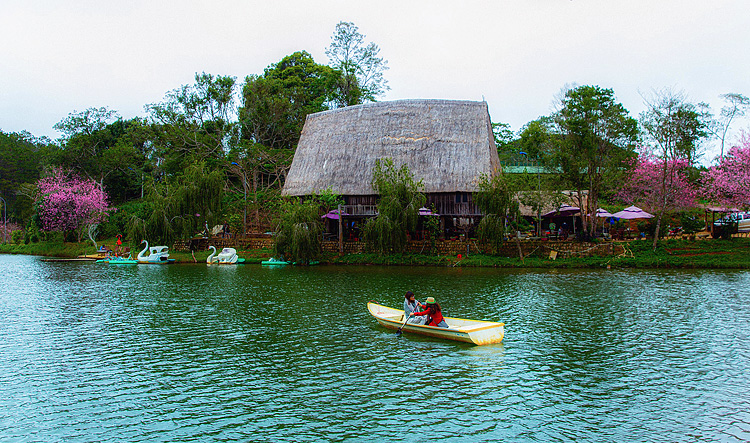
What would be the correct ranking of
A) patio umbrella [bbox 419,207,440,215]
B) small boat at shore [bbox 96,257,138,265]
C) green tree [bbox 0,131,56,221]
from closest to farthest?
patio umbrella [bbox 419,207,440,215], small boat at shore [bbox 96,257,138,265], green tree [bbox 0,131,56,221]

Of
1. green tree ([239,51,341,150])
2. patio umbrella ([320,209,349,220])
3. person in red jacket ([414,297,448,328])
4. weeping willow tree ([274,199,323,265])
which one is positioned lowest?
person in red jacket ([414,297,448,328])

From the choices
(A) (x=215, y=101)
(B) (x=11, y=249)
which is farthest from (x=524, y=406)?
(B) (x=11, y=249)

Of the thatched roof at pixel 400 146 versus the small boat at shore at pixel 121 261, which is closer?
the small boat at shore at pixel 121 261

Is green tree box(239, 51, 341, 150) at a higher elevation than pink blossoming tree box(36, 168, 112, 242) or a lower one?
higher

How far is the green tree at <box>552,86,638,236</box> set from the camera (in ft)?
127

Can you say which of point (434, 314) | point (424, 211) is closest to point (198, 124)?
point (424, 211)

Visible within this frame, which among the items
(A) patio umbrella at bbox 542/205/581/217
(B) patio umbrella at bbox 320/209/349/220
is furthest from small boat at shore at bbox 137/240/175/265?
(A) patio umbrella at bbox 542/205/581/217

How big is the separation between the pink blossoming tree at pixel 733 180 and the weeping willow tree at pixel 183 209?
123ft

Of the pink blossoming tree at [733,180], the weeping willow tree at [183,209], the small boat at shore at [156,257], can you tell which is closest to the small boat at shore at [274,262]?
the weeping willow tree at [183,209]

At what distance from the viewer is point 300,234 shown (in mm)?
36719

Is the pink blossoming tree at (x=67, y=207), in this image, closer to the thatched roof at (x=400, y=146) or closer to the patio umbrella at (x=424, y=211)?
the thatched roof at (x=400, y=146)

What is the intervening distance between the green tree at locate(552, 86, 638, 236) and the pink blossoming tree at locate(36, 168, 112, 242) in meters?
44.3

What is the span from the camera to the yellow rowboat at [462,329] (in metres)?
15.3

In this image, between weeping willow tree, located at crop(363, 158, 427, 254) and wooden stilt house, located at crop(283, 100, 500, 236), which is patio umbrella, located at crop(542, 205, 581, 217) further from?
weeping willow tree, located at crop(363, 158, 427, 254)
